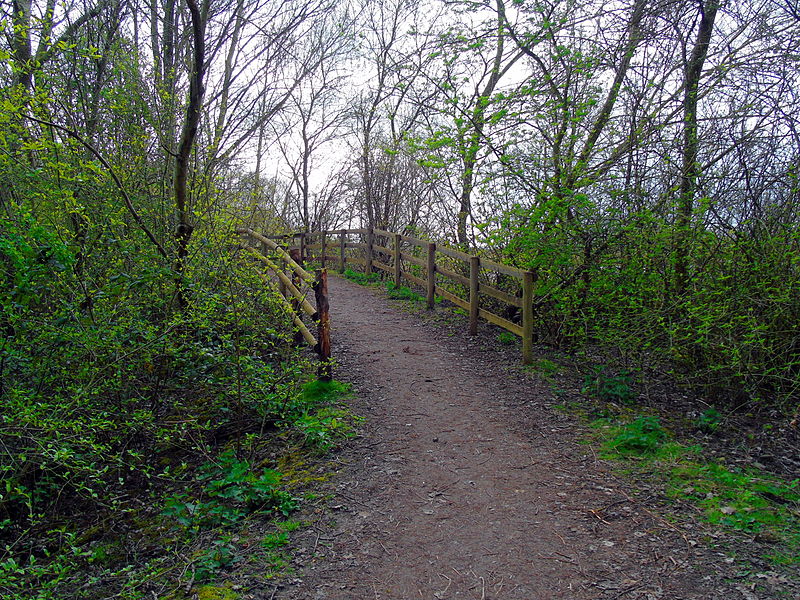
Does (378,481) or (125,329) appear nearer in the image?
(378,481)

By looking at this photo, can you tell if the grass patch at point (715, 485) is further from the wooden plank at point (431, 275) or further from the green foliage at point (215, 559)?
the wooden plank at point (431, 275)

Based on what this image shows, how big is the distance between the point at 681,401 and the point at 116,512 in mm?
5630

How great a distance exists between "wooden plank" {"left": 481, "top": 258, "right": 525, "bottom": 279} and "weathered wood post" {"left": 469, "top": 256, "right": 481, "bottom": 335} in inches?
4.9

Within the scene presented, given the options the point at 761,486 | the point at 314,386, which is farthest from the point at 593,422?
the point at 314,386

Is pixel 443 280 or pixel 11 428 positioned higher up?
pixel 443 280

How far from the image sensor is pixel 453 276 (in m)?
9.10

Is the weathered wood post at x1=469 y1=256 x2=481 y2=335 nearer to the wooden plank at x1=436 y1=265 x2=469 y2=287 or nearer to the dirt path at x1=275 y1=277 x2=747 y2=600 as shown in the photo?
the wooden plank at x1=436 y1=265 x2=469 y2=287

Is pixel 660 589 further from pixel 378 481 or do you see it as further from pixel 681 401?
pixel 681 401

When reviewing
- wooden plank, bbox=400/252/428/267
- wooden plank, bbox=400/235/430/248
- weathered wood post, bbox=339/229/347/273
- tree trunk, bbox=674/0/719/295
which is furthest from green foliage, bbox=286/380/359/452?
weathered wood post, bbox=339/229/347/273

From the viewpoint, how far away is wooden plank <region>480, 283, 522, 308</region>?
7.38m

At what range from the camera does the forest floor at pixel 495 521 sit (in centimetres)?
319

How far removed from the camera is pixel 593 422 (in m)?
5.50

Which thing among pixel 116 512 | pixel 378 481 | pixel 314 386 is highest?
pixel 314 386

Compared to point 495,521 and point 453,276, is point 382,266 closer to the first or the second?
point 453,276
